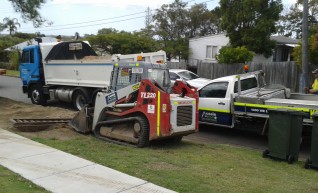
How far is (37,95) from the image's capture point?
1780cm

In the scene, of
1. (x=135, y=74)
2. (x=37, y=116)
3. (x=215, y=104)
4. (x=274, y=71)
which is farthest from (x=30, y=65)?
(x=274, y=71)

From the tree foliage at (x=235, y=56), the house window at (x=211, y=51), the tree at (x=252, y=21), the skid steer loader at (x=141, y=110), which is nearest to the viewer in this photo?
the skid steer loader at (x=141, y=110)

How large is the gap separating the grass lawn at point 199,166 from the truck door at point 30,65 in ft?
29.2

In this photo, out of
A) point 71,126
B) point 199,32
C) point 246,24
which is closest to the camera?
point 71,126

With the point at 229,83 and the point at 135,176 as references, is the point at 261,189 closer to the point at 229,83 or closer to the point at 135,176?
the point at 135,176

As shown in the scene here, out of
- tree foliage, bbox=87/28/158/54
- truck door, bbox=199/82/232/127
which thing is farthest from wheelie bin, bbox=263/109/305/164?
tree foliage, bbox=87/28/158/54

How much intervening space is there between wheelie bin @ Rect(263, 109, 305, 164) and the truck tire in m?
12.3

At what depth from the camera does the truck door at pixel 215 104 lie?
35.4 feet

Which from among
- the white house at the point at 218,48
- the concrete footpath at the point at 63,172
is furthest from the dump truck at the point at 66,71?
the white house at the point at 218,48

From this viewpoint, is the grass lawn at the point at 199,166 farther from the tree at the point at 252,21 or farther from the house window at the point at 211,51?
the house window at the point at 211,51

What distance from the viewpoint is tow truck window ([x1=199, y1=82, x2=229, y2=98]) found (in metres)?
11.3

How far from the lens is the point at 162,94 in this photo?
8.56 m

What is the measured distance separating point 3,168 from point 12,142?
7.29ft

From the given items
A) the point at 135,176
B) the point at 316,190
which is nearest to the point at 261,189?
the point at 316,190
